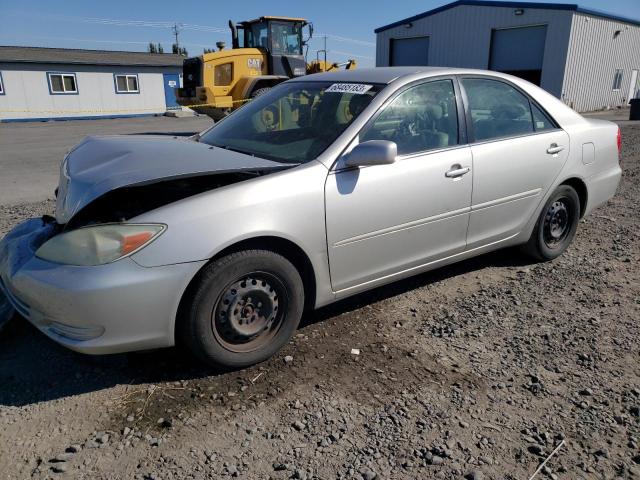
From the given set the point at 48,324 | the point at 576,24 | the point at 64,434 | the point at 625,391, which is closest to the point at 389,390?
the point at 625,391

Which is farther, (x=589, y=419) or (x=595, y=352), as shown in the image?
(x=595, y=352)

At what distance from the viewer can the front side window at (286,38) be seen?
1551cm

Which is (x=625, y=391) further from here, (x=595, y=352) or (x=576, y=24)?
(x=576, y=24)

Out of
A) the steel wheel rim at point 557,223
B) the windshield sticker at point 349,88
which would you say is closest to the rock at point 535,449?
the windshield sticker at point 349,88

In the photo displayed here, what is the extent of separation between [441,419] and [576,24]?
2329cm

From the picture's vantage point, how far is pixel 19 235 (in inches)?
120

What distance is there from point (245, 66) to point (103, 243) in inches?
545

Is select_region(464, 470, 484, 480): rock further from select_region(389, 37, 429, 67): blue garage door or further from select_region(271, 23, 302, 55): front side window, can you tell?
select_region(389, 37, 429, 67): blue garage door

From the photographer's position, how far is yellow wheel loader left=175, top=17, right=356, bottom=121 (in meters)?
14.6

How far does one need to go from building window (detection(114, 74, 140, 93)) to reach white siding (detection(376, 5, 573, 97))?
1425 centimetres

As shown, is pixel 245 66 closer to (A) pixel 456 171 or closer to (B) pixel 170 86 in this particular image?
(A) pixel 456 171

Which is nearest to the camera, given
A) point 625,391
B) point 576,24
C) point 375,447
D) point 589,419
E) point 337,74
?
point 375,447

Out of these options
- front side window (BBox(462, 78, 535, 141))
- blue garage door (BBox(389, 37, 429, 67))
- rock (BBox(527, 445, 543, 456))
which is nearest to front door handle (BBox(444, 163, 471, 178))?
front side window (BBox(462, 78, 535, 141))

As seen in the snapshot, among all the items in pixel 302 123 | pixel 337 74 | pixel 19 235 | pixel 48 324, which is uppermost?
pixel 337 74
